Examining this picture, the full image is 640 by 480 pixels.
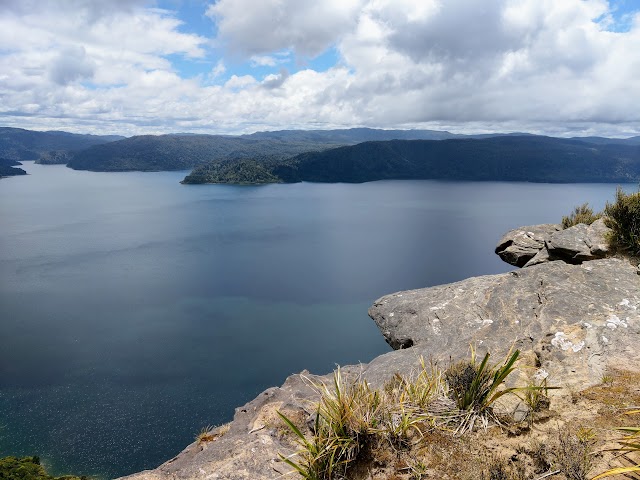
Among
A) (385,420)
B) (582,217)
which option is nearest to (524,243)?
(582,217)

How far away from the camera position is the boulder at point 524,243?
595 inches

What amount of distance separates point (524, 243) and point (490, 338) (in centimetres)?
806

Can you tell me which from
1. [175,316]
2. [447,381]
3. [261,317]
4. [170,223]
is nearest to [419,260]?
[261,317]

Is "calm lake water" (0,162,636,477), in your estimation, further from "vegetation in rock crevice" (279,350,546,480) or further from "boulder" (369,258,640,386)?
"vegetation in rock crevice" (279,350,546,480)

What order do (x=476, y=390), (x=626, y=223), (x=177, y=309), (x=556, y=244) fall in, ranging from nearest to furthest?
(x=476, y=390)
(x=626, y=223)
(x=556, y=244)
(x=177, y=309)

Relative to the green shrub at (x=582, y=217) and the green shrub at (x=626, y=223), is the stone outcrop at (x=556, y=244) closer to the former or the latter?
the green shrub at (x=626, y=223)

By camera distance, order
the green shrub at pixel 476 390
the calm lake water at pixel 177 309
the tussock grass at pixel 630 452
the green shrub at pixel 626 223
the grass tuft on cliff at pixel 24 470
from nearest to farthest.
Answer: the tussock grass at pixel 630 452
the green shrub at pixel 476 390
the green shrub at pixel 626 223
the grass tuft on cliff at pixel 24 470
the calm lake water at pixel 177 309

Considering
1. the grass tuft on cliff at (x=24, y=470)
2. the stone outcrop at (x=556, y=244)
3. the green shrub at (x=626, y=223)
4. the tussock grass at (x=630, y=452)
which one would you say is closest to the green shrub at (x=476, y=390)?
the tussock grass at (x=630, y=452)

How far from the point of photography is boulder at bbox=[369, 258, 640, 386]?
279 inches

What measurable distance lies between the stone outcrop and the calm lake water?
22231 mm

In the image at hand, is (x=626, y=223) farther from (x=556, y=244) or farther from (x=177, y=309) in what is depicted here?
(x=177, y=309)

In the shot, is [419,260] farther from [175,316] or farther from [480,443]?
[480,443]

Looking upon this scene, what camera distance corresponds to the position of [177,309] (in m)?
47.1

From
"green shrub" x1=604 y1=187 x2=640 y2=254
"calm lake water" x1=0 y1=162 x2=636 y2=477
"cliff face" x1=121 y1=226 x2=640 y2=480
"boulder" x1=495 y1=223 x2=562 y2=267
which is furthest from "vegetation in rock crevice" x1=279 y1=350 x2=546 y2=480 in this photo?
"calm lake water" x1=0 y1=162 x2=636 y2=477
